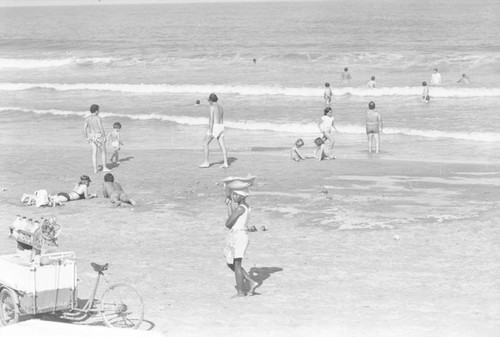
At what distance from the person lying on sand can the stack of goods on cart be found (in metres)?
6.42

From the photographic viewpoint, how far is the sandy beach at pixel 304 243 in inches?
416

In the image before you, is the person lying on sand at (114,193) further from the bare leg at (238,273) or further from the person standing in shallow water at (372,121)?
the person standing in shallow water at (372,121)

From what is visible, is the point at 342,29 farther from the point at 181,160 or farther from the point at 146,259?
the point at 146,259

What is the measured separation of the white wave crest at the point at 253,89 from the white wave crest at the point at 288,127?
26.5ft

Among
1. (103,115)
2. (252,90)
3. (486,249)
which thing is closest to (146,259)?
(486,249)

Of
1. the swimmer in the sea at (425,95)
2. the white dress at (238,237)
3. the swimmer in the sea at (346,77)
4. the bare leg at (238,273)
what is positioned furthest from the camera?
the swimmer in the sea at (346,77)

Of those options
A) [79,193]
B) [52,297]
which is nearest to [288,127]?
[79,193]

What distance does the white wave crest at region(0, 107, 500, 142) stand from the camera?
27609 mm

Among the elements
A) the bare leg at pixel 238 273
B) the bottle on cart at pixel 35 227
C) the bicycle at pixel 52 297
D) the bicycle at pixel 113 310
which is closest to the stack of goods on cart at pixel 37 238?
the bottle on cart at pixel 35 227

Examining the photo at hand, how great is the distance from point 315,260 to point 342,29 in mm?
80146

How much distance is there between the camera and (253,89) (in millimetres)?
42406

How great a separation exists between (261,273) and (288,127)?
18695mm

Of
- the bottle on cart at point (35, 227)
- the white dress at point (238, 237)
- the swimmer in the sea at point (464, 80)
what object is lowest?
the white dress at point (238, 237)

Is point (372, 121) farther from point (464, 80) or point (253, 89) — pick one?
point (464, 80)
